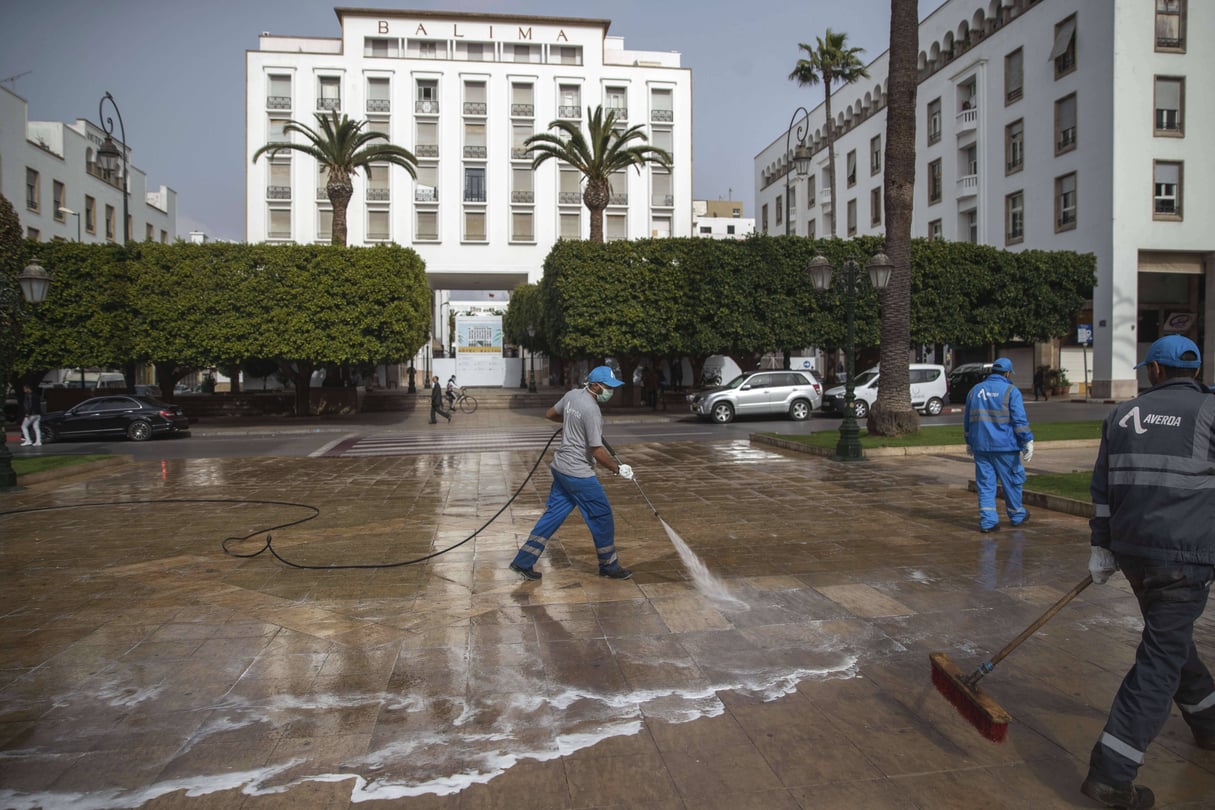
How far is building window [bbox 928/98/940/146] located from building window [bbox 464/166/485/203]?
91.1ft

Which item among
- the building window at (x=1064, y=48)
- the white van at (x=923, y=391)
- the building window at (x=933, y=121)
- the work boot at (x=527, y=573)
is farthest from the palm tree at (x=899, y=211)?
the building window at (x=933, y=121)

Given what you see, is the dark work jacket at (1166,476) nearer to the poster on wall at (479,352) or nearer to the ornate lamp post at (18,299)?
the ornate lamp post at (18,299)

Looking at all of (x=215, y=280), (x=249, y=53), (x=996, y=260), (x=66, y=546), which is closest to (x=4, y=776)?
(x=66, y=546)

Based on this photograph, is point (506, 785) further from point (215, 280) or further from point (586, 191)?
point (586, 191)

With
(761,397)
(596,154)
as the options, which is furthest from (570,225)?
(761,397)

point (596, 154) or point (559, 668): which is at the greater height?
point (596, 154)

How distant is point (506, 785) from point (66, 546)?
6.89 metres

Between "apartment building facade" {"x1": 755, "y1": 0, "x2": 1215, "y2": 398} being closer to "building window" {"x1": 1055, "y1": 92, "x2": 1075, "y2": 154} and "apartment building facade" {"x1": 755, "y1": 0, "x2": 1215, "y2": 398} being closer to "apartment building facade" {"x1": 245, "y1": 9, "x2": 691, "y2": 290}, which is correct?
"building window" {"x1": 1055, "y1": 92, "x2": 1075, "y2": 154}

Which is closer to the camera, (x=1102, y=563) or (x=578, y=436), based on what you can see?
(x=1102, y=563)

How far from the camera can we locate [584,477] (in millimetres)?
6035

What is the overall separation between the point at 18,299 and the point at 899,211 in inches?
677

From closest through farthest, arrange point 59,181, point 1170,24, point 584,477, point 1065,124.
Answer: point 584,477, point 1170,24, point 1065,124, point 59,181

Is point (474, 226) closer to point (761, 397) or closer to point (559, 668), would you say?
point (761, 397)

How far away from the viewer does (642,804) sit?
297 centimetres
